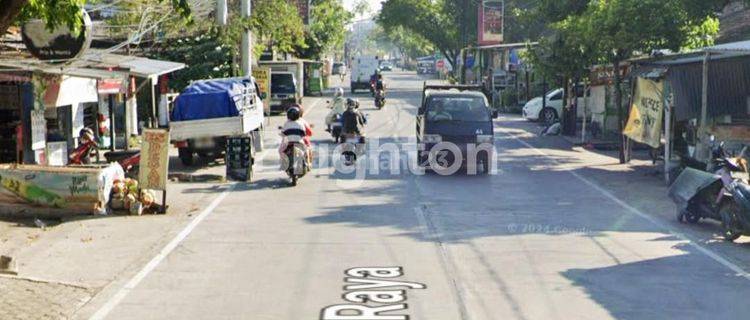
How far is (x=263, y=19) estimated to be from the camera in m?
37.1

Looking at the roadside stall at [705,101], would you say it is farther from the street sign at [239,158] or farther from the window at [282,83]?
the window at [282,83]

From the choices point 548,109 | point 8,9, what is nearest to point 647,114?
point 8,9

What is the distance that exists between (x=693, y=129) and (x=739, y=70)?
1.91m

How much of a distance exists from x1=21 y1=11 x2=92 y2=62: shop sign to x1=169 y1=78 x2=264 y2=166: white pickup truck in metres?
7.68

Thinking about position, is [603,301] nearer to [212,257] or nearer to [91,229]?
[212,257]

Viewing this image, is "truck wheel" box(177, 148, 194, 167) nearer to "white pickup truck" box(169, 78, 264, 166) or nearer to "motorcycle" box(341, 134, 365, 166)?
"white pickup truck" box(169, 78, 264, 166)

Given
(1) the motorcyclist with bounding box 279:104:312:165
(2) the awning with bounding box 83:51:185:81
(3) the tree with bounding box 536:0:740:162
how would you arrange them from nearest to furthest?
1. (2) the awning with bounding box 83:51:185:81
2. (1) the motorcyclist with bounding box 279:104:312:165
3. (3) the tree with bounding box 536:0:740:162

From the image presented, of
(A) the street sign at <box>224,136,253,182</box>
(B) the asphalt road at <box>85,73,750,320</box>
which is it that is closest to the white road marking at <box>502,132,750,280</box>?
(B) the asphalt road at <box>85,73,750,320</box>

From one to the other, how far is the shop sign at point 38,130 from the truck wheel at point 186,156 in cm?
344

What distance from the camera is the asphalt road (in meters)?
9.75

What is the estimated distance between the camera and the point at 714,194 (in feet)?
49.2

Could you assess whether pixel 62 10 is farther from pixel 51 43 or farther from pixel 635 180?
pixel 635 180

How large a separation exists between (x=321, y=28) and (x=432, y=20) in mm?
18381

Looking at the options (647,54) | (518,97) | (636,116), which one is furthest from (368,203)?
(518,97)
